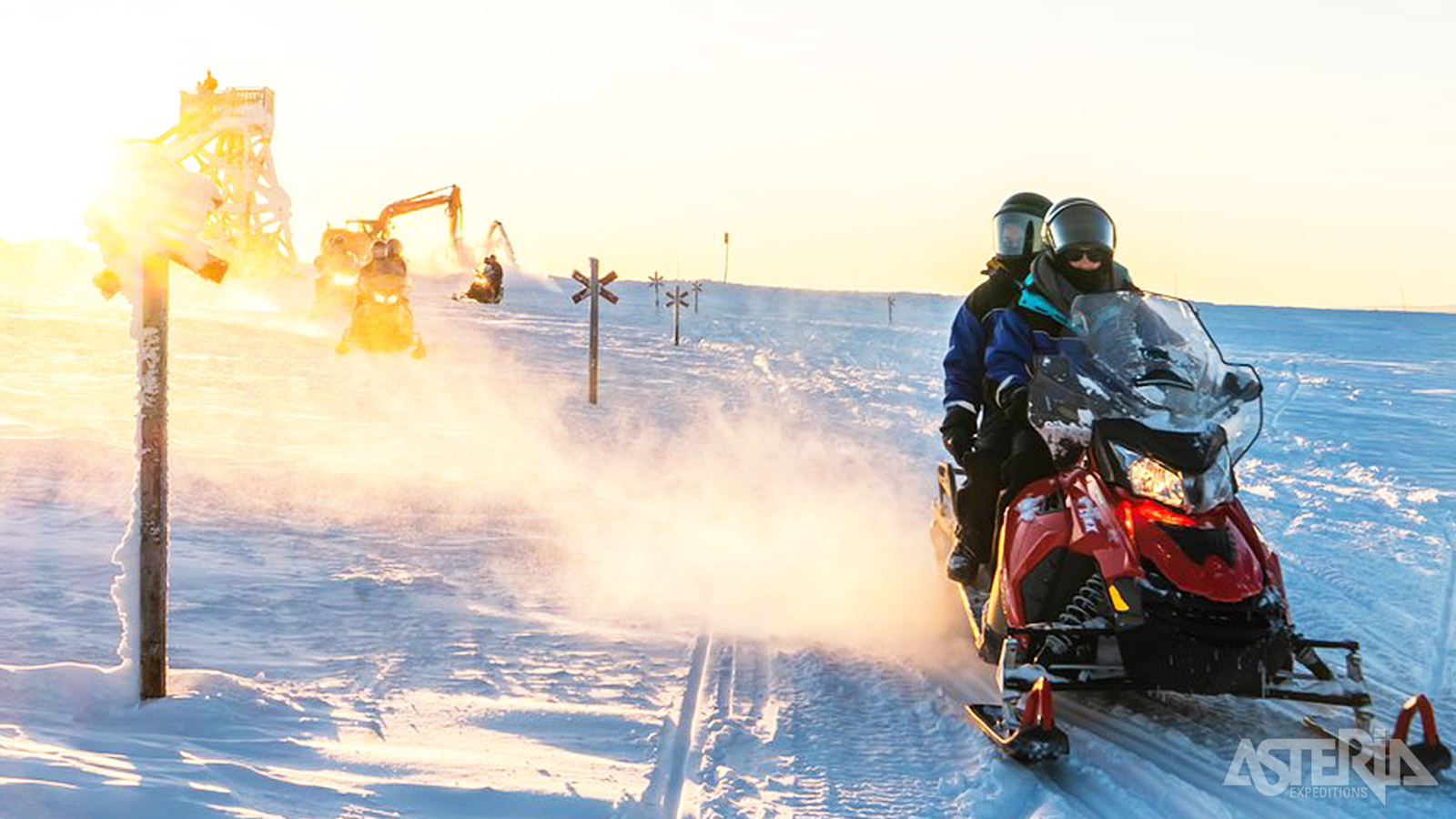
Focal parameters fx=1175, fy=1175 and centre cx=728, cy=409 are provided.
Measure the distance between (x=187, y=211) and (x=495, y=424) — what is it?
10672 millimetres

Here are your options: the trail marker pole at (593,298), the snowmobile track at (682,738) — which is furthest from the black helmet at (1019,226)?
the trail marker pole at (593,298)

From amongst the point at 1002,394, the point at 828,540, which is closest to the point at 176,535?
the point at 828,540

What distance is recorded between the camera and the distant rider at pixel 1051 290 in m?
A: 5.41

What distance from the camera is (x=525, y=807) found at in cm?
375

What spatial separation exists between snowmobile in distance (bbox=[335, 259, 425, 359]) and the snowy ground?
20.1 ft

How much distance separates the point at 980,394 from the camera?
20.1 feet

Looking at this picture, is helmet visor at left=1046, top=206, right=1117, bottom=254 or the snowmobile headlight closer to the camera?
the snowmobile headlight

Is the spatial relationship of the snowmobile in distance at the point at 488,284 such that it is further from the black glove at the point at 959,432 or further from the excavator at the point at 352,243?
the black glove at the point at 959,432


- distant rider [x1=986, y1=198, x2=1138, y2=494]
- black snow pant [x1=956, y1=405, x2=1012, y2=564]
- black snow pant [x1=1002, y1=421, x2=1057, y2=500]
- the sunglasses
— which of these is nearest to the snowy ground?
black snow pant [x1=956, y1=405, x2=1012, y2=564]

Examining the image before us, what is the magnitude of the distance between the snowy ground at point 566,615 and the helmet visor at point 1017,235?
6.98 ft

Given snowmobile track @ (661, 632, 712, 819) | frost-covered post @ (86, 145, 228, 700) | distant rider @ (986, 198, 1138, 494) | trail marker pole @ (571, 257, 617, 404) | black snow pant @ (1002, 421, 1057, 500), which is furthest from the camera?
trail marker pole @ (571, 257, 617, 404)

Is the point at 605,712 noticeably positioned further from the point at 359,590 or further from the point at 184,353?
the point at 184,353

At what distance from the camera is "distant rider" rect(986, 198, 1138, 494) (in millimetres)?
5414

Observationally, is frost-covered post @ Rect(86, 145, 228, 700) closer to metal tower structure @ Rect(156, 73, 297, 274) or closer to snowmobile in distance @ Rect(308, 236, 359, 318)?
snowmobile in distance @ Rect(308, 236, 359, 318)
